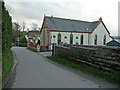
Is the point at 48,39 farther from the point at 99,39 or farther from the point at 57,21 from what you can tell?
the point at 99,39

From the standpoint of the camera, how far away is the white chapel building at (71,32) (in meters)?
26.2

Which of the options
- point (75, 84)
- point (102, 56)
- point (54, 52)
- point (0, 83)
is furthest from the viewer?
point (54, 52)

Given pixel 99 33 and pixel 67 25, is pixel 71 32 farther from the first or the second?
pixel 99 33

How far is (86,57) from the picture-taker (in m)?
8.99

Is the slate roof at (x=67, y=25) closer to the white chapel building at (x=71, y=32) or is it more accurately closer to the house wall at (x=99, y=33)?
the white chapel building at (x=71, y=32)

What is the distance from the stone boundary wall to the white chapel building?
1441cm

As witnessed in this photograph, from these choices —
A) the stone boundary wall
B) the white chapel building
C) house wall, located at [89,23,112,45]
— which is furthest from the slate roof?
the stone boundary wall

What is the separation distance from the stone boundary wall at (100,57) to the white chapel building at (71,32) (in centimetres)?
1441

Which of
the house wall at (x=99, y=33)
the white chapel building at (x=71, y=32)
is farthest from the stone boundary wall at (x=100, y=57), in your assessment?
the house wall at (x=99, y=33)

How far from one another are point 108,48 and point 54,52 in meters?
9.66

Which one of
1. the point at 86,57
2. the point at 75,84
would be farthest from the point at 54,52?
the point at 75,84

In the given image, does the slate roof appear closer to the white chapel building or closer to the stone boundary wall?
the white chapel building

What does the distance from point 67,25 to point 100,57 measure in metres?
22.4

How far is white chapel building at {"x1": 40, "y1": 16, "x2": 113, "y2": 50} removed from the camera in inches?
1030
